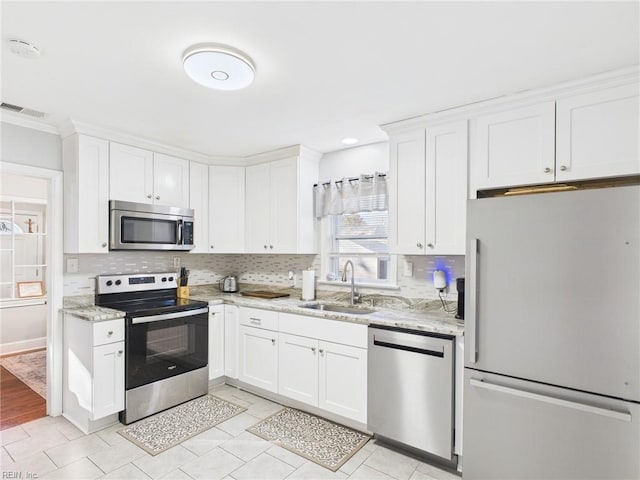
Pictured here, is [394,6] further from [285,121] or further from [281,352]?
[281,352]

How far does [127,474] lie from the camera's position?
2.24 m

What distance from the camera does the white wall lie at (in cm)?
278

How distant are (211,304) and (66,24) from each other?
250cm

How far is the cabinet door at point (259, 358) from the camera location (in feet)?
10.7

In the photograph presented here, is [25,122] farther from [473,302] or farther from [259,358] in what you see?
[473,302]

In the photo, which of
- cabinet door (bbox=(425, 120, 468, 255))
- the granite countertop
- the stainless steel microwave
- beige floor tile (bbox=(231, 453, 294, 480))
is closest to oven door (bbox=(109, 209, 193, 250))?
the stainless steel microwave

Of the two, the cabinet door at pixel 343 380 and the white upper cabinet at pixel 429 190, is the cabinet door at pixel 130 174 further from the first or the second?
the white upper cabinet at pixel 429 190

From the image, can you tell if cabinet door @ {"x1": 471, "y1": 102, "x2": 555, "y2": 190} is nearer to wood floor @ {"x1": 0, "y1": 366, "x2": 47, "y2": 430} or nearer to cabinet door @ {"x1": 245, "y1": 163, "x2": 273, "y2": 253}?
cabinet door @ {"x1": 245, "y1": 163, "x2": 273, "y2": 253}

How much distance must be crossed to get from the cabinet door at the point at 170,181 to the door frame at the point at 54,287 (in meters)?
0.75

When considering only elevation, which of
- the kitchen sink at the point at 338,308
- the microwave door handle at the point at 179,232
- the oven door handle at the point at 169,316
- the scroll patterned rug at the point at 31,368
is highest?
the microwave door handle at the point at 179,232

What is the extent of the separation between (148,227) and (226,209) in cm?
87

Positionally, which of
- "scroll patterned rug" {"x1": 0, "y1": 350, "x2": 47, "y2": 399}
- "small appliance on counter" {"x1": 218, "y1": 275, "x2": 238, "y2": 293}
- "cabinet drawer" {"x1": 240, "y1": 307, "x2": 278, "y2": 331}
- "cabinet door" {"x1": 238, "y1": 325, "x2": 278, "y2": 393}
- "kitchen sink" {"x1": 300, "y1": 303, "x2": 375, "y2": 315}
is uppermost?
"small appliance on counter" {"x1": 218, "y1": 275, "x2": 238, "y2": 293}

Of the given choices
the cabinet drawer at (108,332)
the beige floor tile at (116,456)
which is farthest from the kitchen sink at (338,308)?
the beige floor tile at (116,456)

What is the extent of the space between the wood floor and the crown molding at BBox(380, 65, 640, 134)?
3.77m
